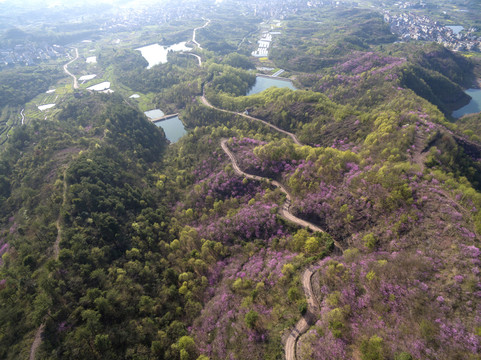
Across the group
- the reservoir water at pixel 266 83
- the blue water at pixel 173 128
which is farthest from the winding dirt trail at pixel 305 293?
the reservoir water at pixel 266 83

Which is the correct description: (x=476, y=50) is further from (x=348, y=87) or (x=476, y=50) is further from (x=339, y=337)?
(x=339, y=337)

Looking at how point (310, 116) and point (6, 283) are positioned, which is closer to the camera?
point (6, 283)

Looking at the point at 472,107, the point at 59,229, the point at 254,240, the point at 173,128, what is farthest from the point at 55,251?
the point at 472,107

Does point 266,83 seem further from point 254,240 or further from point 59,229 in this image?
point 59,229

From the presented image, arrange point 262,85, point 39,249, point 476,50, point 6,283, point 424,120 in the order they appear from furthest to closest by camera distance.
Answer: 1. point 476,50
2. point 262,85
3. point 424,120
4. point 39,249
5. point 6,283

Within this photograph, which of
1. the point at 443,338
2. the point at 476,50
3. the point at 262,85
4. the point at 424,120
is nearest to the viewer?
the point at 443,338

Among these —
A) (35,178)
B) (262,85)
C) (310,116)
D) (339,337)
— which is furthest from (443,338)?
(262,85)

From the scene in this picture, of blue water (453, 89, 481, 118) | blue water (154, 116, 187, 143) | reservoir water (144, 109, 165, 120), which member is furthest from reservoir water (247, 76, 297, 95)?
blue water (453, 89, 481, 118)
